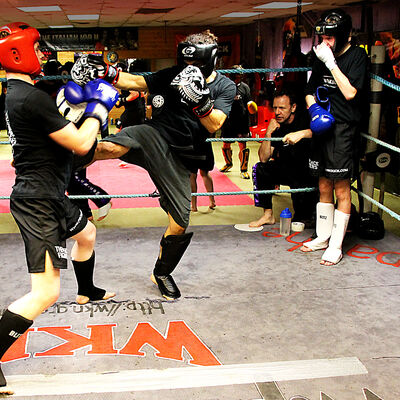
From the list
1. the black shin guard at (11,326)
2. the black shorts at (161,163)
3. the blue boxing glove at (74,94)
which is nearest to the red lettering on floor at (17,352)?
the black shin guard at (11,326)

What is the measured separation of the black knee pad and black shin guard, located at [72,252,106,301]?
0.33 meters

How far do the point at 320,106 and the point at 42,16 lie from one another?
8.60 m

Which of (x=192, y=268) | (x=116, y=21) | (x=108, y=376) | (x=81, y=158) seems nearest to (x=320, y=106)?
(x=192, y=268)

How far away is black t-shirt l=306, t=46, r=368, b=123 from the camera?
9.48 ft

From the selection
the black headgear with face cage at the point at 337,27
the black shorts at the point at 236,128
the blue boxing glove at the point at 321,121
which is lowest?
the black shorts at the point at 236,128

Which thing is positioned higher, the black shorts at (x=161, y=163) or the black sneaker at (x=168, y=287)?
the black shorts at (x=161, y=163)

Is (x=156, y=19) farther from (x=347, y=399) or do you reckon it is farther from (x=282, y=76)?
(x=347, y=399)

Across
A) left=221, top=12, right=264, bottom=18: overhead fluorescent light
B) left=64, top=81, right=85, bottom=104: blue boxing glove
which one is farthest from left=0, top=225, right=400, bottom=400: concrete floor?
left=221, top=12, right=264, bottom=18: overhead fluorescent light

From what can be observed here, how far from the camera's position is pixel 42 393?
5.87ft

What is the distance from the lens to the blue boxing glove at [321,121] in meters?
2.93

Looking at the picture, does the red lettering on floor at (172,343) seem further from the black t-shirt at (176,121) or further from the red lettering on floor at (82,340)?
the black t-shirt at (176,121)

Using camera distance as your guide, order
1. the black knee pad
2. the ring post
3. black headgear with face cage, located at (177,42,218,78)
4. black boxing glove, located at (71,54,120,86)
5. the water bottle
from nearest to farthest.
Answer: black boxing glove, located at (71,54,120,86)
black headgear with face cage, located at (177,42,218,78)
the black knee pad
the ring post
the water bottle

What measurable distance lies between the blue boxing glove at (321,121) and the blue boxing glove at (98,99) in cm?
150

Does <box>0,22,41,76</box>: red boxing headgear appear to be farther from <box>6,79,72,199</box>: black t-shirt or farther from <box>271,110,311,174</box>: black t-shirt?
<box>271,110,311,174</box>: black t-shirt
